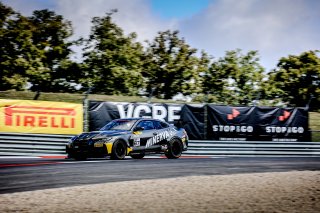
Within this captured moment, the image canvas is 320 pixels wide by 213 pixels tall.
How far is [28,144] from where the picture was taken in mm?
15469

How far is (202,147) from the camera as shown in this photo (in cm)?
1792

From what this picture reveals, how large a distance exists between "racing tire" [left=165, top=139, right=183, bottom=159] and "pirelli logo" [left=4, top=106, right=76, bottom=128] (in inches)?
150

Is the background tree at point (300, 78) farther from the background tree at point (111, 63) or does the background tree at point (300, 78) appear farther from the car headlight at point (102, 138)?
the car headlight at point (102, 138)

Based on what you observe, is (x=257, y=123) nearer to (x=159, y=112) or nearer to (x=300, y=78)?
(x=159, y=112)

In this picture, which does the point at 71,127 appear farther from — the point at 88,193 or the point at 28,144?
the point at 88,193

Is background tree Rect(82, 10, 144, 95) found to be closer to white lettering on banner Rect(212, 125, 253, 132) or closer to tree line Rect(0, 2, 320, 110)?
tree line Rect(0, 2, 320, 110)

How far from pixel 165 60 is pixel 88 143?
3292cm

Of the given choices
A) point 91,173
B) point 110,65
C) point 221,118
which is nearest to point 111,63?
point 110,65

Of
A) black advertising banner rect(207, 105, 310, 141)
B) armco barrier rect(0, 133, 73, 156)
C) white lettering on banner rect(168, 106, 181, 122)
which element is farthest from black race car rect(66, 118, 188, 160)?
black advertising banner rect(207, 105, 310, 141)

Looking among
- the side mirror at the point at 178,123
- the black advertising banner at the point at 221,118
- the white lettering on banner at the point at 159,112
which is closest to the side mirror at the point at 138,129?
the black advertising banner at the point at 221,118

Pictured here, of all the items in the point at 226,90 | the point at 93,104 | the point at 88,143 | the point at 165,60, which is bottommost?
the point at 88,143

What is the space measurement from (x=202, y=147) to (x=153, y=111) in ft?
7.99

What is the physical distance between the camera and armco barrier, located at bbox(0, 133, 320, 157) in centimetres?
1530

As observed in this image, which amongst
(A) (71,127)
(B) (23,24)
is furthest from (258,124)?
(B) (23,24)
